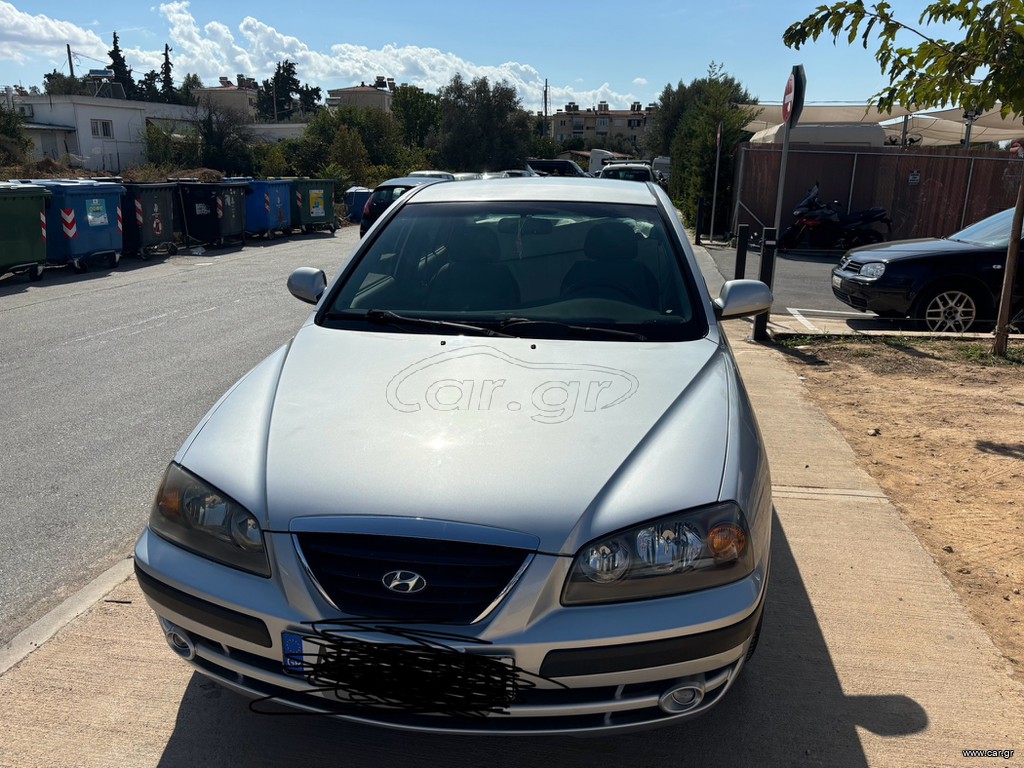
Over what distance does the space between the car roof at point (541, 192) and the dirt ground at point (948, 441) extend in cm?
220

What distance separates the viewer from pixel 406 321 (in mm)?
3363

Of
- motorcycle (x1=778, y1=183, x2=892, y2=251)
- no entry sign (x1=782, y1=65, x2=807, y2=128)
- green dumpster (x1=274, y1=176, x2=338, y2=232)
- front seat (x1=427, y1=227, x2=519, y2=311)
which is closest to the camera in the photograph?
front seat (x1=427, y1=227, x2=519, y2=311)

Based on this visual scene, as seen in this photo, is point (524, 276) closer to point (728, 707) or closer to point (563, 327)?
point (563, 327)

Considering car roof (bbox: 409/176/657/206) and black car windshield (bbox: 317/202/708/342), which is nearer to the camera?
black car windshield (bbox: 317/202/708/342)

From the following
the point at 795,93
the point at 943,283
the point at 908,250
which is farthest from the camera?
the point at 908,250

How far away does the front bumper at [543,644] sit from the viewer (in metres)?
2.09

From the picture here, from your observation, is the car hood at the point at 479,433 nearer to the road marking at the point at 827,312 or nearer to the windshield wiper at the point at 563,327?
the windshield wiper at the point at 563,327

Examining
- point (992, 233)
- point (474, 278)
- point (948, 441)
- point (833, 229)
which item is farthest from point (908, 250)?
point (833, 229)

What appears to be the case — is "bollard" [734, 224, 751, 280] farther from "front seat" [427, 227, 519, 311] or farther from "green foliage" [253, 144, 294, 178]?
"green foliage" [253, 144, 294, 178]

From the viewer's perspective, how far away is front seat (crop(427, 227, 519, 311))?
3514 millimetres

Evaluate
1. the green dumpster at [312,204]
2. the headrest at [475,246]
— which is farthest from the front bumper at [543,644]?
the green dumpster at [312,204]

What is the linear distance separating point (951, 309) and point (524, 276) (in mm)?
7224

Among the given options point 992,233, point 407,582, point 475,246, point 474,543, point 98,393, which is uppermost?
point 475,246

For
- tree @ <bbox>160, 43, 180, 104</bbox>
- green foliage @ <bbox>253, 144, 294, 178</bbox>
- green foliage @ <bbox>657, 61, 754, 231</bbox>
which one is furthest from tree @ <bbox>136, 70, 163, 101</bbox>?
green foliage @ <bbox>657, 61, 754, 231</bbox>
